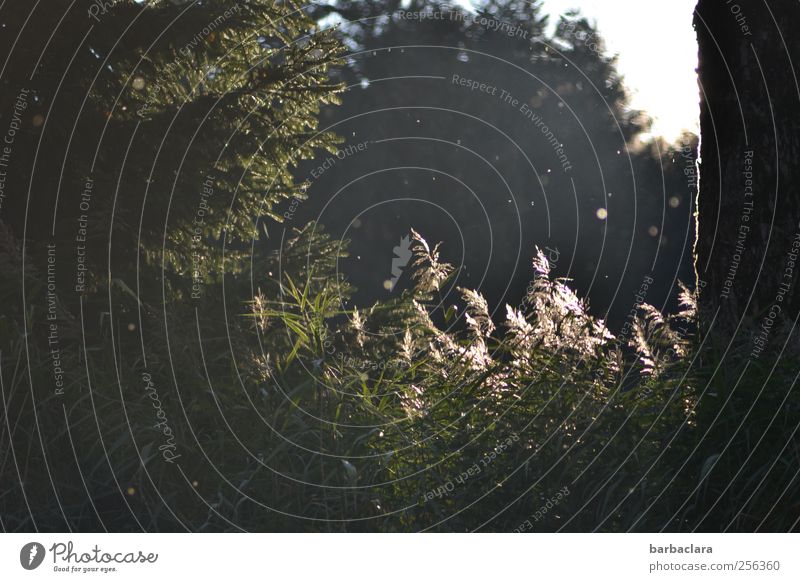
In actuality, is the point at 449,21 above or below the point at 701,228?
above

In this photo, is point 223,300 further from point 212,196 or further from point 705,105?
point 705,105

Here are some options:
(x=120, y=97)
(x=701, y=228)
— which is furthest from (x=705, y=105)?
(x=120, y=97)

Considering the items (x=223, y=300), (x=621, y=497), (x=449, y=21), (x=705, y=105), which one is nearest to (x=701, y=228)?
(x=705, y=105)

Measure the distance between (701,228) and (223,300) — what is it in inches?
106

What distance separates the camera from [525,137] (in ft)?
68.8

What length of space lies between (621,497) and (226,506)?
5.63ft

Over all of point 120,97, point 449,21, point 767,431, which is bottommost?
point 767,431

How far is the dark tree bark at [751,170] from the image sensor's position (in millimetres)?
4574

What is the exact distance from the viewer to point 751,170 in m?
4.66

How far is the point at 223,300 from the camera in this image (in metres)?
5.01

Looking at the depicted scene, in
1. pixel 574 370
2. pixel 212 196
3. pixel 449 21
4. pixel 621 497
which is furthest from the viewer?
pixel 449 21

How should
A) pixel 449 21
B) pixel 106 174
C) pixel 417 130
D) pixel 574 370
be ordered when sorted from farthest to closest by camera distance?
1. pixel 417 130
2. pixel 449 21
3. pixel 106 174
4. pixel 574 370

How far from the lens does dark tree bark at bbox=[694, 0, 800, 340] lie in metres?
4.57

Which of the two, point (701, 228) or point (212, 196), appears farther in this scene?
point (212, 196)
